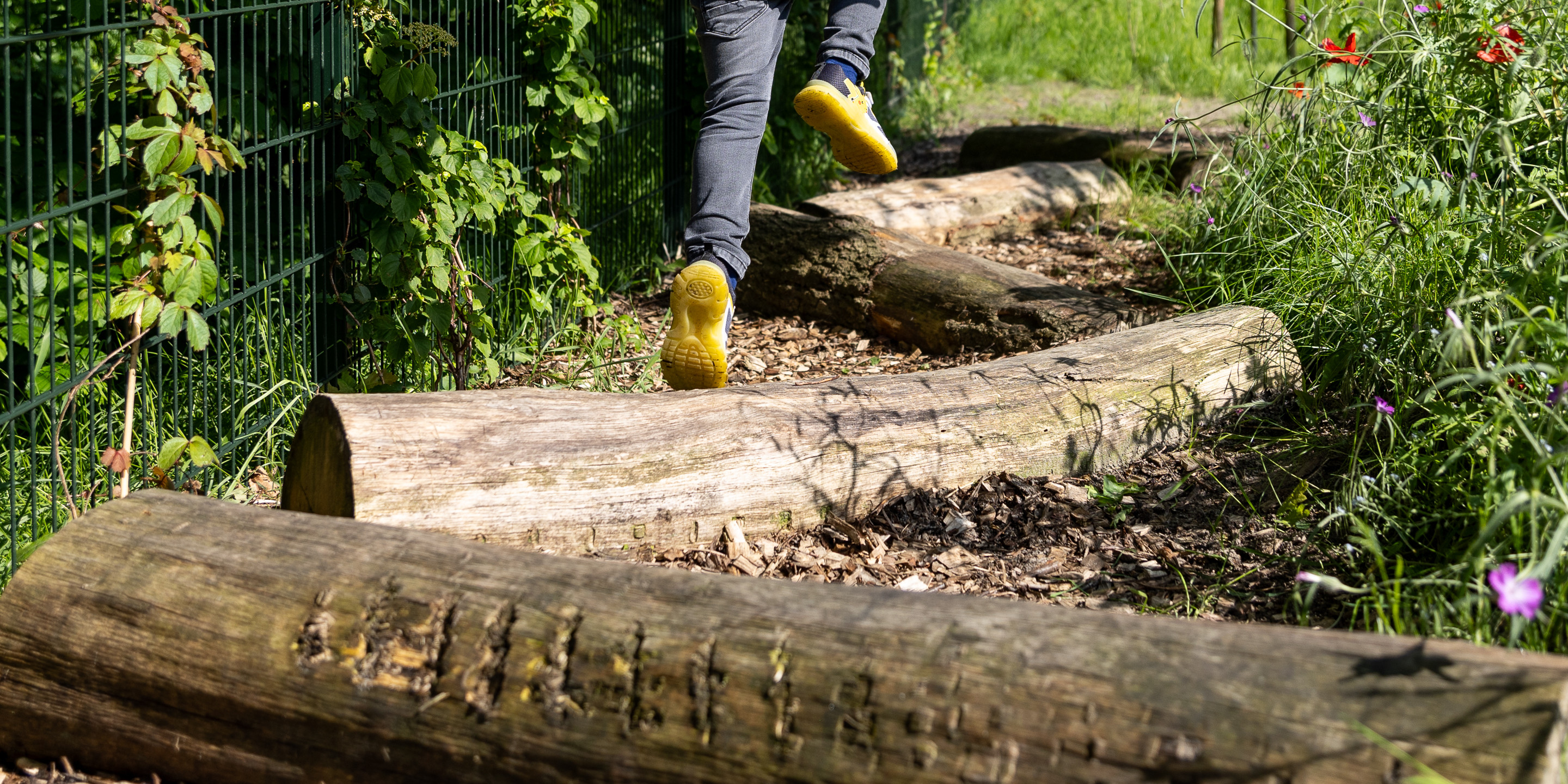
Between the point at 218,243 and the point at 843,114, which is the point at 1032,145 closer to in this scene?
the point at 843,114

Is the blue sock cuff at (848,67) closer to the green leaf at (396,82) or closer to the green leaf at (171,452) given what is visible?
the green leaf at (396,82)

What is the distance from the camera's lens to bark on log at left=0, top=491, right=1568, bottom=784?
56.8 inches

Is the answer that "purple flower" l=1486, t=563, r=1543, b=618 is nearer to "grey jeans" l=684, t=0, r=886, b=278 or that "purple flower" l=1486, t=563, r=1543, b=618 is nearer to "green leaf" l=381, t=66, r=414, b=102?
"grey jeans" l=684, t=0, r=886, b=278

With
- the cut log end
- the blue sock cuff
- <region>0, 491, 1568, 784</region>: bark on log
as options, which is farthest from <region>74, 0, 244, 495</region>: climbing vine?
the blue sock cuff

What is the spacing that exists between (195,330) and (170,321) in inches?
2.5

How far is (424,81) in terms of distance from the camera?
309 cm

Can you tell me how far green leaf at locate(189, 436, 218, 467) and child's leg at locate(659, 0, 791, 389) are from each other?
1068 millimetres

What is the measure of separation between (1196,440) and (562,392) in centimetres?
152

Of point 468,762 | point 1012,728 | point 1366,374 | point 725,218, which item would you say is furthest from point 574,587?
point 1366,374

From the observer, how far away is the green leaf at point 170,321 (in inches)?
94.0

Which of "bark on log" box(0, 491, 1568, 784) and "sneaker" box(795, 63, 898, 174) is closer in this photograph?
"bark on log" box(0, 491, 1568, 784)

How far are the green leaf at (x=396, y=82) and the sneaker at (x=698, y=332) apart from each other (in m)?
0.79

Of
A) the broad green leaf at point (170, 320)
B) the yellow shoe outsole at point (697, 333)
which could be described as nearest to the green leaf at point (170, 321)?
the broad green leaf at point (170, 320)

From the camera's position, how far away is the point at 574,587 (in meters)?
1.75
